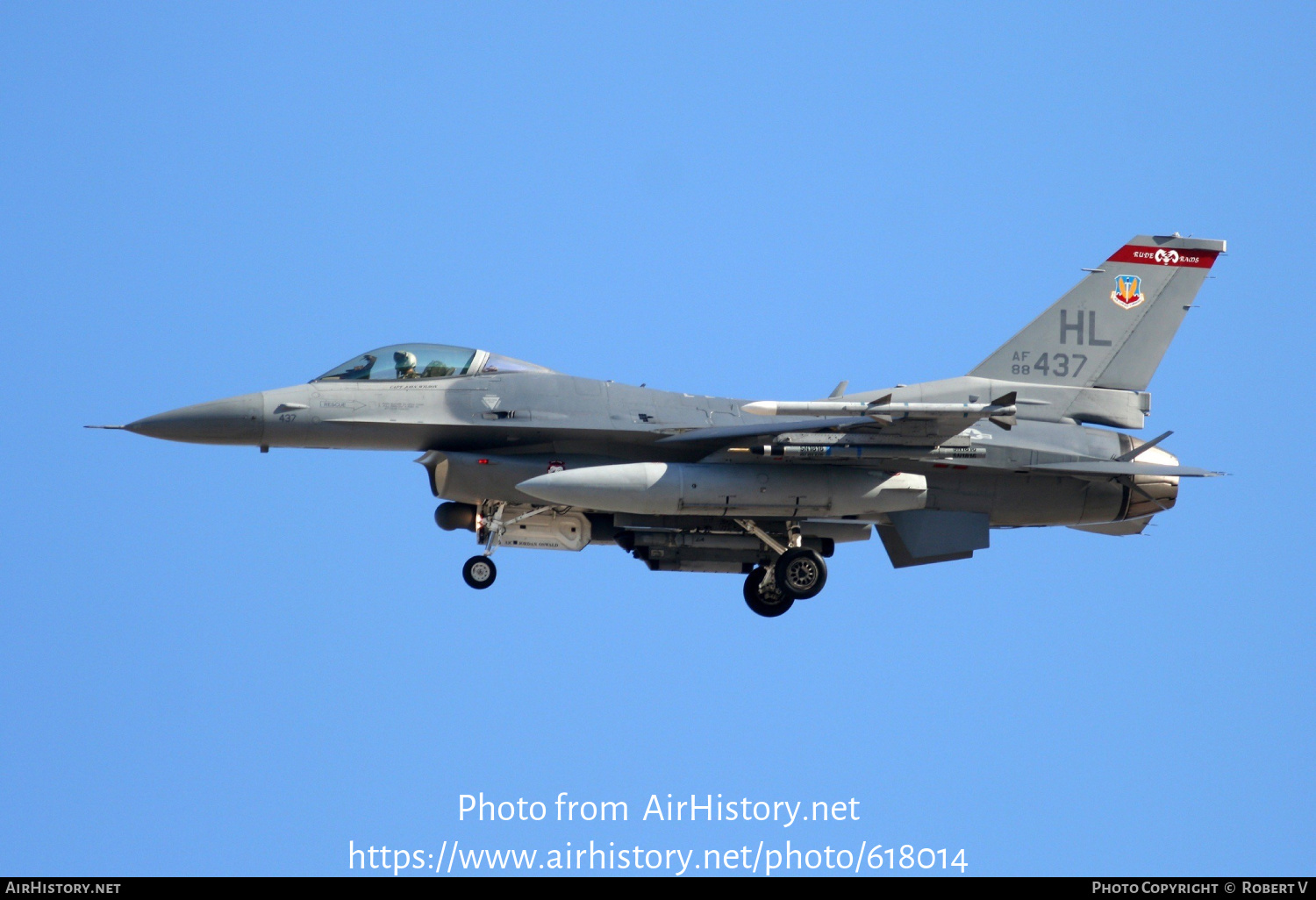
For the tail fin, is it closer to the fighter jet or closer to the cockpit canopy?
the fighter jet

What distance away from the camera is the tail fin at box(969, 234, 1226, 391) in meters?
19.3

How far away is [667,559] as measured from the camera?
61.7 feet

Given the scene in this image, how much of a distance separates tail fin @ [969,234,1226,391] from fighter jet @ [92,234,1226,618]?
0.03 metres

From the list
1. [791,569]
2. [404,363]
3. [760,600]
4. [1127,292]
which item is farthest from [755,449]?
[1127,292]

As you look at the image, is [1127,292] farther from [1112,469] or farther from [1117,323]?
[1112,469]

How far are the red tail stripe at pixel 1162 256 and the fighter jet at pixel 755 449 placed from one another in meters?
0.49

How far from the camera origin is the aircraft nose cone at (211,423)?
1759 centimetres

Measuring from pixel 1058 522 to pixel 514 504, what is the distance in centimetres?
590

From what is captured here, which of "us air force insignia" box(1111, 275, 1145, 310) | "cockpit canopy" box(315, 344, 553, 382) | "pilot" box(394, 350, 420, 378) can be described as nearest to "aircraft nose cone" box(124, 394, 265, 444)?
"cockpit canopy" box(315, 344, 553, 382)

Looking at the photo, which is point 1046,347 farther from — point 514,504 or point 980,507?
point 514,504

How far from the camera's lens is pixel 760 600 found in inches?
742

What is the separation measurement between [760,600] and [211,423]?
19.7 ft
